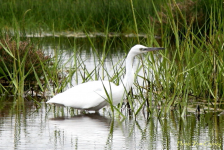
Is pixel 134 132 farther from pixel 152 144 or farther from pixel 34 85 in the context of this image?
pixel 34 85

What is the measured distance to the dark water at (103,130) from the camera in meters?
5.39

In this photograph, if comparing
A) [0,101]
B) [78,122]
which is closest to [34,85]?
[0,101]

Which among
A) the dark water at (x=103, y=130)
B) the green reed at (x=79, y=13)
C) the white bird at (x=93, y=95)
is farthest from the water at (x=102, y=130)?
the green reed at (x=79, y=13)

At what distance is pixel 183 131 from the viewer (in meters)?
6.04

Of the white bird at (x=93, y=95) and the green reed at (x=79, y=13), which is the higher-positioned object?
the green reed at (x=79, y=13)

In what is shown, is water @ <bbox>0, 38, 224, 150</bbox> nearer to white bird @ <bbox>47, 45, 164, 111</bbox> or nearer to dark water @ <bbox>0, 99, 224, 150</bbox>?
dark water @ <bbox>0, 99, 224, 150</bbox>

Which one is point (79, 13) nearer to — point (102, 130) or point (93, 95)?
point (93, 95)

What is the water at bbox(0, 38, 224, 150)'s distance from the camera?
5.39 metres

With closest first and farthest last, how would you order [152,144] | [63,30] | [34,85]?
[152,144]
[34,85]
[63,30]

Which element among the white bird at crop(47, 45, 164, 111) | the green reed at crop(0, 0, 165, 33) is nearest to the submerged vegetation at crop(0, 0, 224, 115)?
the white bird at crop(47, 45, 164, 111)

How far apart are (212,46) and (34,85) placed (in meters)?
3.88

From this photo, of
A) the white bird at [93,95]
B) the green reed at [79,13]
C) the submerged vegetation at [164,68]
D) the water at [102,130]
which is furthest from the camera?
the green reed at [79,13]

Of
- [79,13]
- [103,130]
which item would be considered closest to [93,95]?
[103,130]

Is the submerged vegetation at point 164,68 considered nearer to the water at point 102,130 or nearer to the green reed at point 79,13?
the water at point 102,130
